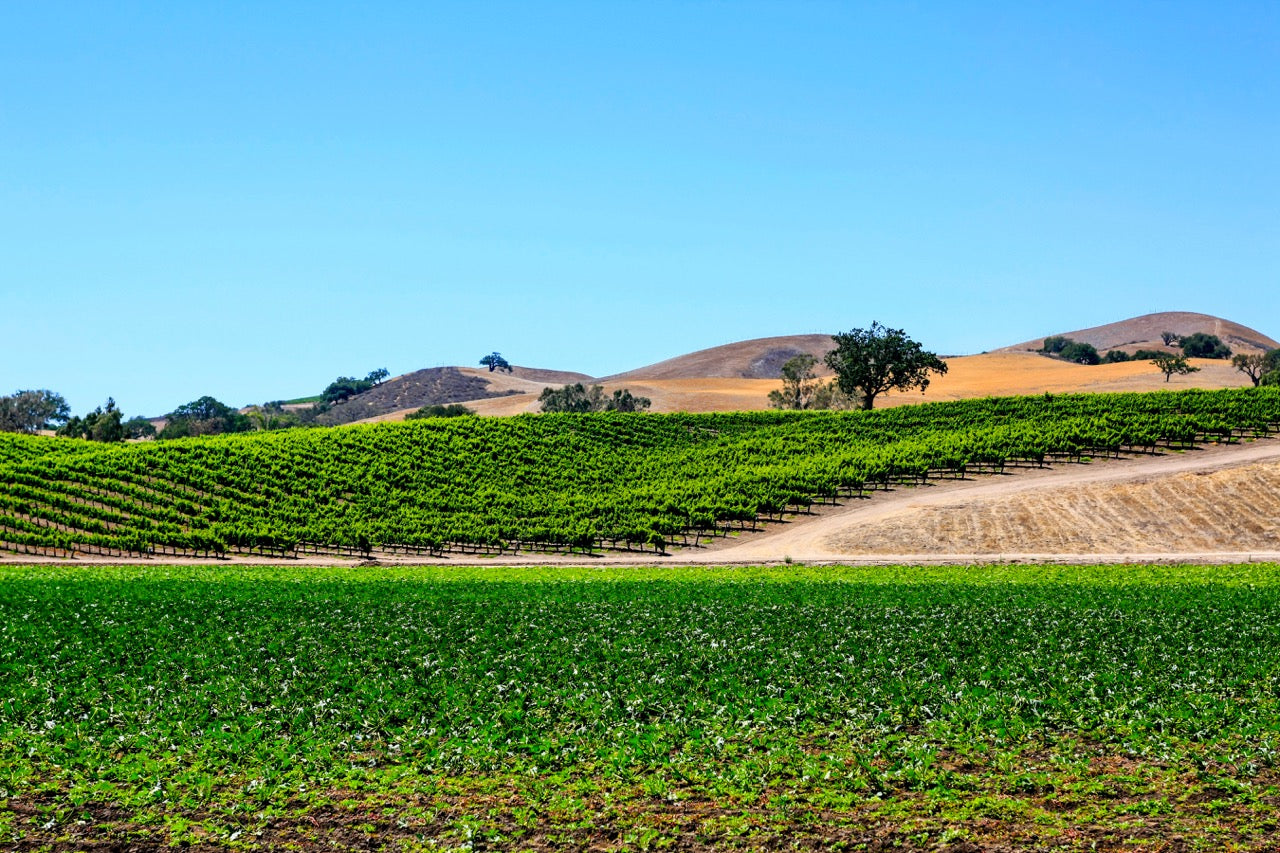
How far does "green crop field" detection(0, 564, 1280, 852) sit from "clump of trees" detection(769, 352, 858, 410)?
121749 mm

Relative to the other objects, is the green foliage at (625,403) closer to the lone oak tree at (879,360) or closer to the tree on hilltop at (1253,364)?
the lone oak tree at (879,360)

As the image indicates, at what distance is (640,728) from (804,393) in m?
156

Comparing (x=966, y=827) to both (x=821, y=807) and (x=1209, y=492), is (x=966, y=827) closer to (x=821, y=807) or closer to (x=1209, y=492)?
(x=821, y=807)

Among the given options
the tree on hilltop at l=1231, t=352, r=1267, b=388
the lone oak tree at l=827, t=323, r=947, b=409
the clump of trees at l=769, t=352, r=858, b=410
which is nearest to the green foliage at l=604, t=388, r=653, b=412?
the clump of trees at l=769, t=352, r=858, b=410

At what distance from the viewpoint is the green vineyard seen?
217 feet

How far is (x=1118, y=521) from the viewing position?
207 ft

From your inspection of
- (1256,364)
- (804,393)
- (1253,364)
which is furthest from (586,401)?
(1256,364)

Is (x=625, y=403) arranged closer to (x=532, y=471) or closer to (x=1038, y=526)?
(x=532, y=471)

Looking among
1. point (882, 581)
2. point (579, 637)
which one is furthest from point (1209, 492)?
point (579, 637)

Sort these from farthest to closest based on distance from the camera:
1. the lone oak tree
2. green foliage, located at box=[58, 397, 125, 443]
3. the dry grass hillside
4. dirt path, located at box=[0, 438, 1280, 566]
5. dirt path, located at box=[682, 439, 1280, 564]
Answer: green foliage, located at box=[58, 397, 125, 443] → the lone oak tree → the dry grass hillside → dirt path, located at box=[682, 439, 1280, 564] → dirt path, located at box=[0, 438, 1280, 566]

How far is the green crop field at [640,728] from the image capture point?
14695 mm

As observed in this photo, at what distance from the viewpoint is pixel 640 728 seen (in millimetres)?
18531

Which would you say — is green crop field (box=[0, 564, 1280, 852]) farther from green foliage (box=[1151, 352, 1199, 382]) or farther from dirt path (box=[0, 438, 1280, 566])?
green foliage (box=[1151, 352, 1199, 382])

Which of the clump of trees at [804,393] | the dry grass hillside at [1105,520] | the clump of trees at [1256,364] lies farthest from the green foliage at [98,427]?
the clump of trees at [1256,364]
